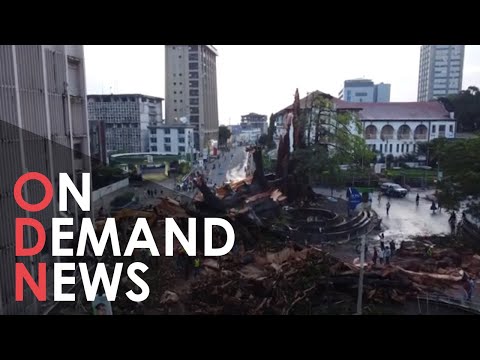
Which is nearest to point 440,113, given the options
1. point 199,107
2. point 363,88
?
point 199,107

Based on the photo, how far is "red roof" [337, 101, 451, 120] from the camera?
3615 cm

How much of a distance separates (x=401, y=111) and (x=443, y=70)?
49.3m

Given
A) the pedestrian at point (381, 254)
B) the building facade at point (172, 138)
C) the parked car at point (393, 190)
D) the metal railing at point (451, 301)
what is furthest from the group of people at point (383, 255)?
the building facade at point (172, 138)

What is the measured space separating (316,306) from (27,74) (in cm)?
892

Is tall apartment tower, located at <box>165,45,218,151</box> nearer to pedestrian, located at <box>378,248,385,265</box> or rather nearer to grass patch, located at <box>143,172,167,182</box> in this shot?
grass patch, located at <box>143,172,167,182</box>

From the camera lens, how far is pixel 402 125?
36594 mm

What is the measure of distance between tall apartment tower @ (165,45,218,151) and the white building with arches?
21287 mm

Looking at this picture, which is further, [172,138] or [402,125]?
[172,138]

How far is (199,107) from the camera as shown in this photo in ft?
167

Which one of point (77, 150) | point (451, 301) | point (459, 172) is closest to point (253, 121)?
point (459, 172)

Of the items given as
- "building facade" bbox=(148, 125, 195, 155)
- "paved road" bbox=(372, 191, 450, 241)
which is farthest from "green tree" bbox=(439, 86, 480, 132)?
"building facade" bbox=(148, 125, 195, 155)

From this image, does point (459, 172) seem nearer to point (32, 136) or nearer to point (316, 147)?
point (316, 147)

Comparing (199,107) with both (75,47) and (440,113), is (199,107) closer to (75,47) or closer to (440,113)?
(440,113)

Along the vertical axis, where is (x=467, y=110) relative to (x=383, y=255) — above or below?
above
